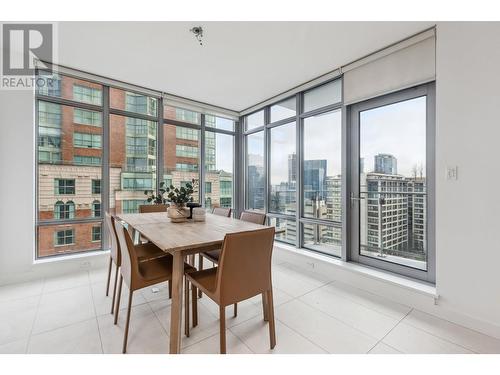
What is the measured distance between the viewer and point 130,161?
144 inches

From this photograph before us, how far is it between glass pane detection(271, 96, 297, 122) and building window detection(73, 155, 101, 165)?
2928mm

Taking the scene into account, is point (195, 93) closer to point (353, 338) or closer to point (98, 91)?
point (98, 91)

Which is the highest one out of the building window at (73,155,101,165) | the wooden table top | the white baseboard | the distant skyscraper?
the building window at (73,155,101,165)

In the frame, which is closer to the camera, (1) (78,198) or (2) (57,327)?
(2) (57,327)

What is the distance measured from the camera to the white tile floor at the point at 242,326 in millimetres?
1673

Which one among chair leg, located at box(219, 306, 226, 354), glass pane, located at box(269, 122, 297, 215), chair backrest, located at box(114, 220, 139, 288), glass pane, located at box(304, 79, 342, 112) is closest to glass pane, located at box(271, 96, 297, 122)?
glass pane, located at box(269, 122, 297, 215)

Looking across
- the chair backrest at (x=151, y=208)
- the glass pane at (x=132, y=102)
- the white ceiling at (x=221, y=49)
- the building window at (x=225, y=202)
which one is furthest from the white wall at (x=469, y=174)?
the glass pane at (x=132, y=102)

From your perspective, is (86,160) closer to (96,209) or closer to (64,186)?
(64,186)

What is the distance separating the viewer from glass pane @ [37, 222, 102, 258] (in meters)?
3.05

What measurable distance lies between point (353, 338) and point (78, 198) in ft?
12.2

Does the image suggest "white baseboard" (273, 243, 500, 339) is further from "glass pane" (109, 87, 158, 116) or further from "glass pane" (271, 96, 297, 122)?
"glass pane" (109, 87, 158, 116)
